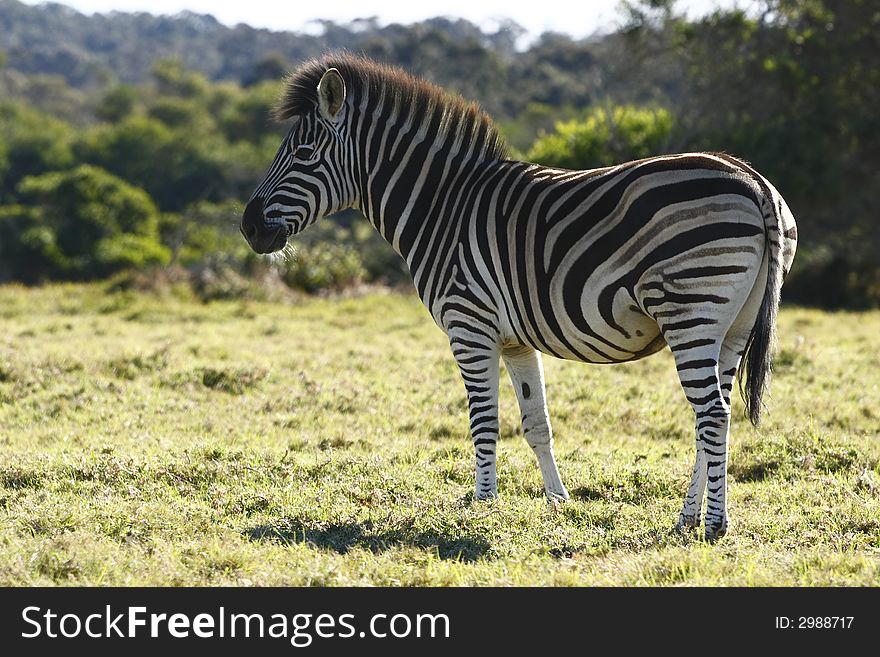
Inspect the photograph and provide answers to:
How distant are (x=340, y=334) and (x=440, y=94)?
7.79m

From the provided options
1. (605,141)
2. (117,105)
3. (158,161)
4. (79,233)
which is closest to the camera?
(605,141)

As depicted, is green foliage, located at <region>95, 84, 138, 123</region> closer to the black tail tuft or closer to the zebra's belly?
the zebra's belly

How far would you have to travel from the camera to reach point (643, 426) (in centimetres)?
877

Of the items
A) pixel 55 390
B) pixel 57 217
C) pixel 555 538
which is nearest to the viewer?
pixel 555 538

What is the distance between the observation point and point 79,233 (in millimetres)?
→ 26984

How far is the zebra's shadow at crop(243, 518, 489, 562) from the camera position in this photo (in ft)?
17.7

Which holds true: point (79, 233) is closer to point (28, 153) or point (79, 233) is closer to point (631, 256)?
point (28, 153)

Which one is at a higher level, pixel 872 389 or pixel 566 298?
pixel 566 298

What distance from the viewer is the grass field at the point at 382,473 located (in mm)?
4945

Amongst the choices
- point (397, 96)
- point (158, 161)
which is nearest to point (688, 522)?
point (397, 96)

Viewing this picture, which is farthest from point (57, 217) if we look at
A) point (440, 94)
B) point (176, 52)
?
point (176, 52)

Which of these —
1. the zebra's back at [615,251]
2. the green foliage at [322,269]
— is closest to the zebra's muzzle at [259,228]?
the zebra's back at [615,251]

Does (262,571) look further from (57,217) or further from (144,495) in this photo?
(57,217)

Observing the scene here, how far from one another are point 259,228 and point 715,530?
136 inches
